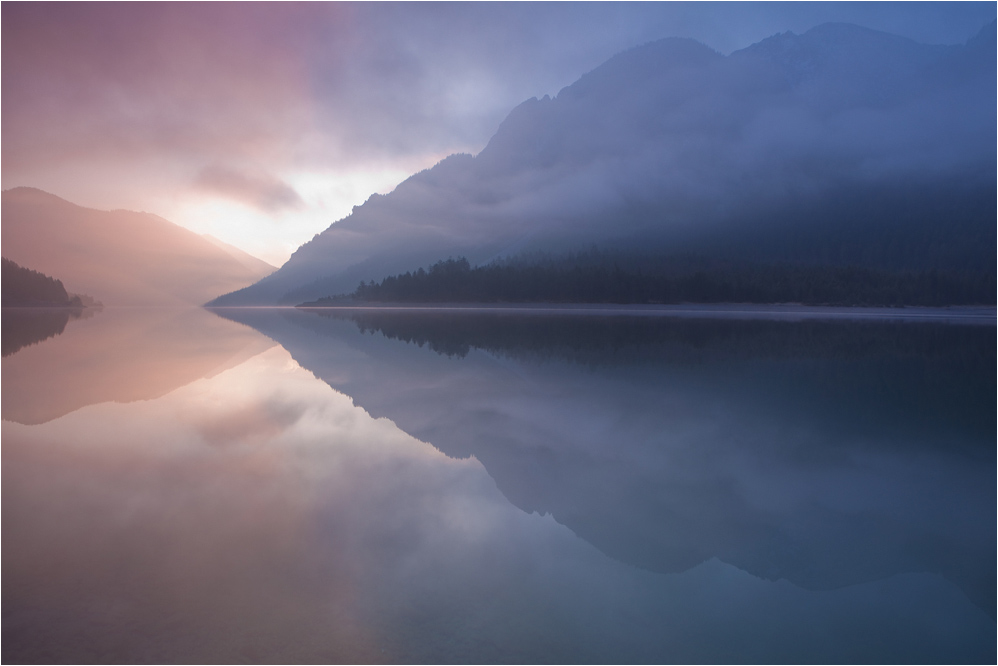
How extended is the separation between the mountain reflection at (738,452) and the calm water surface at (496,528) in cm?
4

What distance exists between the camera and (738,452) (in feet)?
19.2

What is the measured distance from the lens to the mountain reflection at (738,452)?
380 centimetres

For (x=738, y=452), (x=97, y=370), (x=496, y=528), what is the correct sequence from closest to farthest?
(x=496, y=528)
(x=738, y=452)
(x=97, y=370)

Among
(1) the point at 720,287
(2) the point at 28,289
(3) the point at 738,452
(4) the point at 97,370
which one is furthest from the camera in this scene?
(2) the point at 28,289

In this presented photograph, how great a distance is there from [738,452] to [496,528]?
3.25 m

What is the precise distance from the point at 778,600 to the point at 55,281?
122 metres

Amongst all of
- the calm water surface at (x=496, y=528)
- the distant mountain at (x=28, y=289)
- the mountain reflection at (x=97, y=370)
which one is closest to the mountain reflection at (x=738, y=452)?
the calm water surface at (x=496, y=528)

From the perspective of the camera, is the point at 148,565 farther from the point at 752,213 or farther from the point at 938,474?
the point at 752,213

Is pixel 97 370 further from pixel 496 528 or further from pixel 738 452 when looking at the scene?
pixel 738 452

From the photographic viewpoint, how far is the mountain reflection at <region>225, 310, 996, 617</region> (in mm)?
3801

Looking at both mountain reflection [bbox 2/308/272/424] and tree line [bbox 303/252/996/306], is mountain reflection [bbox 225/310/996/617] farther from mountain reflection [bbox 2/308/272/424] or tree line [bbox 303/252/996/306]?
tree line [bbox 303/252/996/306]

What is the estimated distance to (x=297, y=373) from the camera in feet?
Answer: 37.1

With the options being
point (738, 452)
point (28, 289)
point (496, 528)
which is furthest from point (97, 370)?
point (28, 289)

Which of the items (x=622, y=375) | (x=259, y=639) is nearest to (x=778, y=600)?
(x=259, y=639)
